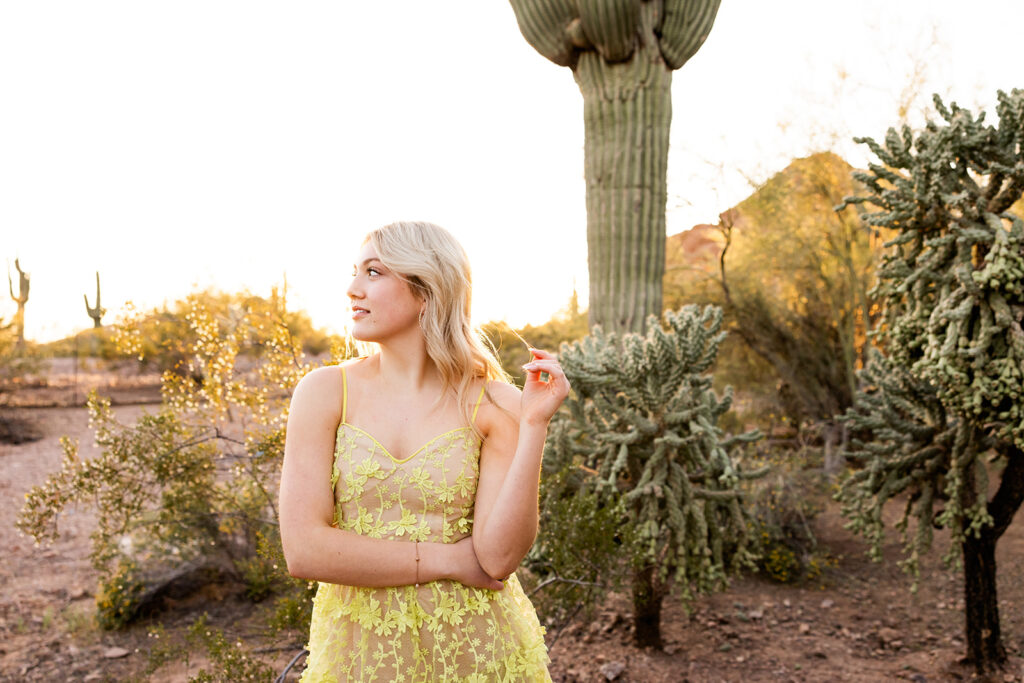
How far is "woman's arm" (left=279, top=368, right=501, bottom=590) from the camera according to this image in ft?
4.83

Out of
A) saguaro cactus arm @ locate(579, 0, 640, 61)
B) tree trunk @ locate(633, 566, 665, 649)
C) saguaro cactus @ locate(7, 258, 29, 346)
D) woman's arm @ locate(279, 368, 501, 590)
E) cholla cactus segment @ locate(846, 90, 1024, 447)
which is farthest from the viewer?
saguaro cactus @ locate(7, 258, 29, 346)

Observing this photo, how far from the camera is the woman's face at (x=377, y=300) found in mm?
1594

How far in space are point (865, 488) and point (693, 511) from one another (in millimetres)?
997

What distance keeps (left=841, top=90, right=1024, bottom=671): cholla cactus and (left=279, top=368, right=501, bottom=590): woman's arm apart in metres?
2.56

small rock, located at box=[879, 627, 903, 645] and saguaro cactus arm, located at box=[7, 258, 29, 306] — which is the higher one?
saguaro cactus arm, located at box=[7, 258, 29, 306]

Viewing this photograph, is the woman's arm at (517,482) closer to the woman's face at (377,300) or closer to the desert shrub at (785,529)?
the woman's face at (377,300)

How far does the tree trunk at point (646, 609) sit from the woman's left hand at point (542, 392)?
9.31 ft

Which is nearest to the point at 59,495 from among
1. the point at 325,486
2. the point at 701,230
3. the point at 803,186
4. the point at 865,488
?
the point at 325,486

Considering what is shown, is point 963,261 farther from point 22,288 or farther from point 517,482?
point 22,288

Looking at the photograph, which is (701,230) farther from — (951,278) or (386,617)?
(386,617)

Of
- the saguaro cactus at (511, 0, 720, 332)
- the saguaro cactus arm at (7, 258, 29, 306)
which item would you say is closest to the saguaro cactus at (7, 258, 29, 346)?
the saguaro cactus arm at (7, 258, 29, 306)

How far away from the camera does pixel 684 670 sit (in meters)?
4.20

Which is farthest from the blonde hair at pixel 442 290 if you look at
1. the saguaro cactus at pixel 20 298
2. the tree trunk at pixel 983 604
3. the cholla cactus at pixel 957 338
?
the saguaro cactus at pixel 20 298

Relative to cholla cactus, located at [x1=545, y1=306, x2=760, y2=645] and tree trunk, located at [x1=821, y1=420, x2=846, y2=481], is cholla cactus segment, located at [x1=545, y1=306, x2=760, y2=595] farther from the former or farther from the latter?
tree trunk, located at [x1=821, y1=420, x2=846, y2=481]
